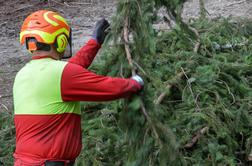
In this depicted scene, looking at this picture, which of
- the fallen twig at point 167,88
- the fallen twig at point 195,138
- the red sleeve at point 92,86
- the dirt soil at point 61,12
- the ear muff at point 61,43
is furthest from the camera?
the dirt soil at point 61,12

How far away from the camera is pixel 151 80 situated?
13.9 feet

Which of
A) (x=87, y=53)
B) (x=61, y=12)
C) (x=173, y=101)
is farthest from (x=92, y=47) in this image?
(x=61, y=12)

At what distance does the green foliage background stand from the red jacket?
0.23 metres

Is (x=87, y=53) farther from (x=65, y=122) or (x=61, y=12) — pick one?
(x=61, y=12)

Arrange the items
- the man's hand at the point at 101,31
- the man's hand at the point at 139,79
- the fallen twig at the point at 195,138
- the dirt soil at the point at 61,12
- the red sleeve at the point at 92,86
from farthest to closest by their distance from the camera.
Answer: the dirt soil at the point at 61,12 → the fallen twig at the point at 195,138 → the man's hand at the point at 101,31 → the man's hand at the point at 139,79 → the red sleeve at the point at 92,86

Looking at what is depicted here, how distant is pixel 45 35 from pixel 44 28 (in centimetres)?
5

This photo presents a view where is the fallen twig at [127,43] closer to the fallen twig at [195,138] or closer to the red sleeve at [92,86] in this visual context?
the red sleeve at [92,86]

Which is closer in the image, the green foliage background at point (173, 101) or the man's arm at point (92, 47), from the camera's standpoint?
the green foliage background at point (173, 101)

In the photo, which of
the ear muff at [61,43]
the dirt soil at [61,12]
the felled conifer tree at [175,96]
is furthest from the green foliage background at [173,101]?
the dirt soil at [61,12]

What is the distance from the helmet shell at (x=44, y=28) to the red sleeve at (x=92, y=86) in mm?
270

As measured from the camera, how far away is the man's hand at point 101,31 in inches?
178

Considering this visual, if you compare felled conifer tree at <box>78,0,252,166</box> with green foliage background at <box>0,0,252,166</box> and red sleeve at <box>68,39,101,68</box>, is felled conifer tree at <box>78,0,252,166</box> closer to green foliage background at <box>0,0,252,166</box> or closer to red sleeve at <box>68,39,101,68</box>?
green foliage background at <box>0,0,252,166</box>

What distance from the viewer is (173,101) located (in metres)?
6.42

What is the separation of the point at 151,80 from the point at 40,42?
0.84 metres
